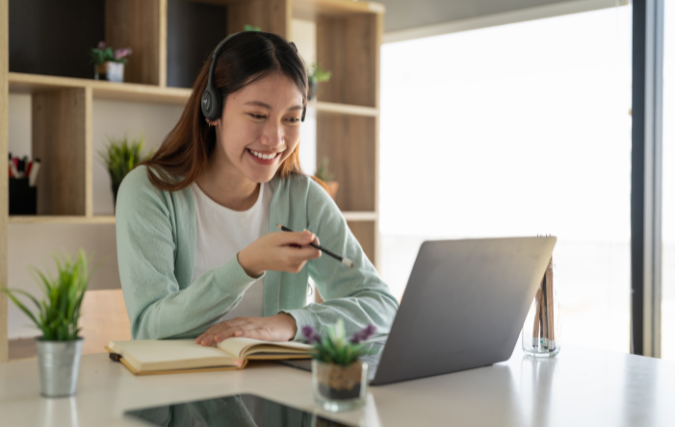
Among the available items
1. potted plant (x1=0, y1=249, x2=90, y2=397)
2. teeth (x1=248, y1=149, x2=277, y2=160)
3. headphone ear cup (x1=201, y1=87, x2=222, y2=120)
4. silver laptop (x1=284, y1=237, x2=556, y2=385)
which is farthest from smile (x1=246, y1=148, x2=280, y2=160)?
potted plant (x1=0, y1=249, x2=90, y2=397)

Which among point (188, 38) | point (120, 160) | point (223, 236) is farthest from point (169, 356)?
point (188, 38)

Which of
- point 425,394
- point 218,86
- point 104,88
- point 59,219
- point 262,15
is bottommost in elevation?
point 425,394

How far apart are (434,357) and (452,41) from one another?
2.89 m

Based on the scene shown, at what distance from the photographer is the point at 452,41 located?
3.71 m

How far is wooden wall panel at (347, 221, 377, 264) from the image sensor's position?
10.7ft

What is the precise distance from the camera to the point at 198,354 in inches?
43.1

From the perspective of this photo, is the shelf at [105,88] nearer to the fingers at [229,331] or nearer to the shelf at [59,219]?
the shelf at [59,219]

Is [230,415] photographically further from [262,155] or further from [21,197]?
[21,197]

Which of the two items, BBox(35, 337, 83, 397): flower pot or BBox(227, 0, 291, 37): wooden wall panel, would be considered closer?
BBox(35, 337, 83, 397): flower pot

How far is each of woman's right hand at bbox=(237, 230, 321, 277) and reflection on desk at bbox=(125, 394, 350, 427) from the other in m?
0.26

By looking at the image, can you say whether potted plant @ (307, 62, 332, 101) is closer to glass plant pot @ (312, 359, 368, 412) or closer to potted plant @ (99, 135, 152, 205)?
potted plant @ (99, 135, 152, 205)

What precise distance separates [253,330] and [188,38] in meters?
1.90

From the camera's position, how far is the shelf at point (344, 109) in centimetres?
304

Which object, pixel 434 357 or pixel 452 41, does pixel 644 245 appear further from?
pixel 434 357
